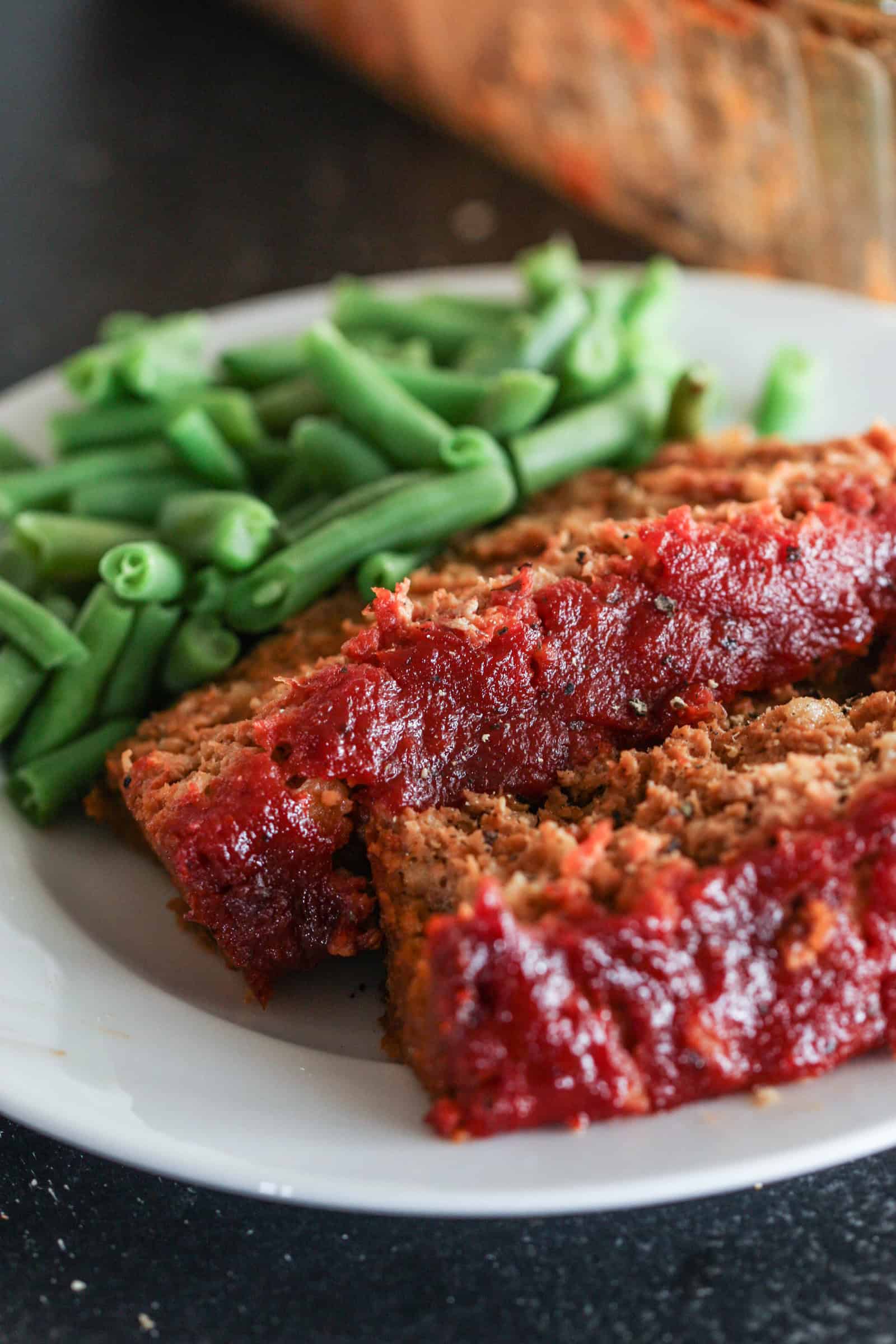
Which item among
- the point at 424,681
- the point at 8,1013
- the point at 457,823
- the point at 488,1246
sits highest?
the point at 424,681

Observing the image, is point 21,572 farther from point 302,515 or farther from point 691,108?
point 691,108

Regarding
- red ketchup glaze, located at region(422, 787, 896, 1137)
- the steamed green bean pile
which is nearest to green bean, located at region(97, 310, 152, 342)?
the steamed green bean pile

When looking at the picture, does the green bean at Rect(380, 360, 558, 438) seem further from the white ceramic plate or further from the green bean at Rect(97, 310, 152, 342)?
the white ceramic plate

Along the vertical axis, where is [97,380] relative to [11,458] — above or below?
above

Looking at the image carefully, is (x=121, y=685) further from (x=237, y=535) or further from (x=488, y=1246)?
(x=488, y=1246)

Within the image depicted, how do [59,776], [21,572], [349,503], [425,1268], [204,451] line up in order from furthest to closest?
[204,451] → [21,572] → [349,503] → [59,776] → [425,1268]

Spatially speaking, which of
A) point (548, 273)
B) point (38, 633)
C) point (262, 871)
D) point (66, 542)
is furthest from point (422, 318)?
point (262, 871)

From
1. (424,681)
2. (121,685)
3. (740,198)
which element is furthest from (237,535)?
(740,198)

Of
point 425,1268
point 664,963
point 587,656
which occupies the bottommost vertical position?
point 425,1268
